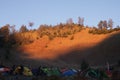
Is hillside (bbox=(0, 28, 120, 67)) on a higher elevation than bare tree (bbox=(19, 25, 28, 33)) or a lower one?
lower

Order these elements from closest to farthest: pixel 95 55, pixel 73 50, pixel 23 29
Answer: pixel 95 55 < pixel 73 50 < pixel 23 29

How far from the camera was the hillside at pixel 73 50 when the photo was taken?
5616 cm

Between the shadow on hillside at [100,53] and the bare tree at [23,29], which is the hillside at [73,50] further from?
the bare tree at [23,29]

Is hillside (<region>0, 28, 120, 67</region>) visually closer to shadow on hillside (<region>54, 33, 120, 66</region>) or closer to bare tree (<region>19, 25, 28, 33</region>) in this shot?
shadow on hillside (<region>54, 33, 120, 66</region>)

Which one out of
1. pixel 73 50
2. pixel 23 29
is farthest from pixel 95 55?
pixel 23 29

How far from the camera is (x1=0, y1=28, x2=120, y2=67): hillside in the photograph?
2211 inches

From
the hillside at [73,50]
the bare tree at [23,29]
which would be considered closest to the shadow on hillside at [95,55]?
the hillside at [73,50]

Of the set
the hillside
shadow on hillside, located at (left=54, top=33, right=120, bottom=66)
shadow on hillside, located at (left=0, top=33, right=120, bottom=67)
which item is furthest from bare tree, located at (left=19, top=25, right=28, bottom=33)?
shadow on hillside, located at (left=54, top=33, right=120, bottom=66)

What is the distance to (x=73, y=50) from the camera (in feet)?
205

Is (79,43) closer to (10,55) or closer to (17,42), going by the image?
(17,42)

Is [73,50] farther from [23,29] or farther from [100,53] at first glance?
[23,29]

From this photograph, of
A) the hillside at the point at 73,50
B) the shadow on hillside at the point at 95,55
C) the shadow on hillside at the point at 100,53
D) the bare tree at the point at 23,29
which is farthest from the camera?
the bare tree at the point at 23,29

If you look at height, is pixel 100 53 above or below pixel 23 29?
below

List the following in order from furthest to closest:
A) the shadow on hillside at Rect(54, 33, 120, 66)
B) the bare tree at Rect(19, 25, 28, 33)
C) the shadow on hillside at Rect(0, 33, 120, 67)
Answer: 1. the bare tree at Rect(19, 25, 28, 33)
2. the shadow on hillside at Rect(54, 33, 120, 66)
3. the shadow on hillside at Rect(0, 33, 120, 67)
